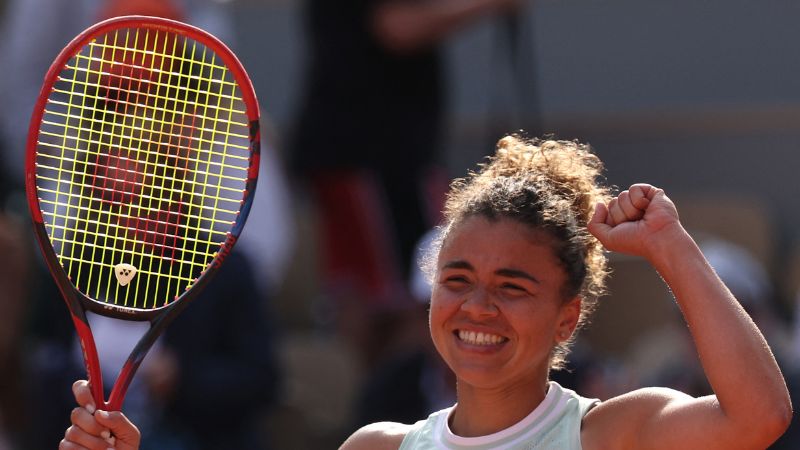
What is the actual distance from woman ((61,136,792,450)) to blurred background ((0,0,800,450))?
204cm

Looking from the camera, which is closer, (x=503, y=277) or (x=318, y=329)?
(x=503, y=277)

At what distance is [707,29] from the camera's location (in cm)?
664

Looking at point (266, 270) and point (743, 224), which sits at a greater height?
point (743, 224)

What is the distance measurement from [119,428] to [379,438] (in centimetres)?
49

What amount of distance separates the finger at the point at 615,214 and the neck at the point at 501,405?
337 mm

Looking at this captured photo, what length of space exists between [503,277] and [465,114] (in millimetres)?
4468

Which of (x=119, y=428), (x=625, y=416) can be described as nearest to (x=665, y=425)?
(x=625, y=416)

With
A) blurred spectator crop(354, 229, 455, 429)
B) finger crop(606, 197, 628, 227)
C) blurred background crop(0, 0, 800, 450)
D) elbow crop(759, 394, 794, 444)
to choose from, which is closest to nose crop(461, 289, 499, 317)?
finger crop(606, 197, 628, 227)

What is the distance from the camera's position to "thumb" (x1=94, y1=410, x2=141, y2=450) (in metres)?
2.66

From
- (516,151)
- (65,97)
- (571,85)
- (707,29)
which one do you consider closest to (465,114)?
(571,85)

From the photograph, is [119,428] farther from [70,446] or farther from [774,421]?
[774,421]

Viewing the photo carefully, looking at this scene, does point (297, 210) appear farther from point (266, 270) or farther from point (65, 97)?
point (65, 97)

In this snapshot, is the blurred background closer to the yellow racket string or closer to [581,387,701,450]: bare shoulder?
the yellow racket string

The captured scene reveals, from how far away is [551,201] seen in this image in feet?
8.92
